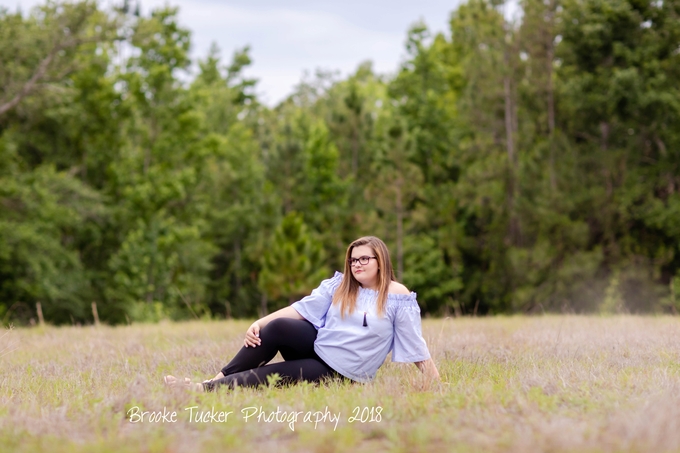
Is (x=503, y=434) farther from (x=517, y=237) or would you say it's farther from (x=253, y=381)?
(x=517, y=237)

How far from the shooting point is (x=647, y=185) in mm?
22969

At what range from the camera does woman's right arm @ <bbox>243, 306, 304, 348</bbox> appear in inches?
185

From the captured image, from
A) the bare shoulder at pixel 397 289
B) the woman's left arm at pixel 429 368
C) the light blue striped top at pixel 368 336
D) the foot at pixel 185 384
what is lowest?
the foot at pixel 185 384

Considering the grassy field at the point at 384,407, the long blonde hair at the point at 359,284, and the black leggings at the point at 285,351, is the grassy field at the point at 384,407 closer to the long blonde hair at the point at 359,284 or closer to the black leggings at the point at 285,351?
the black leggings at the point at 285,351

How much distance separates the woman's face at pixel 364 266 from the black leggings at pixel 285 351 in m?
0.53

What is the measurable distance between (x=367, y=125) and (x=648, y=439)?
3056 centimetres

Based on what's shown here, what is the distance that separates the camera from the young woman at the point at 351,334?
15.3 ft

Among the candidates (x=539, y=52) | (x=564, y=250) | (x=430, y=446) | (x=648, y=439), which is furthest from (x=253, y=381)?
(x=539, y=52)

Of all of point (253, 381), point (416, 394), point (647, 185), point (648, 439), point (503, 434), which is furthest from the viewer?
point (647, 185)

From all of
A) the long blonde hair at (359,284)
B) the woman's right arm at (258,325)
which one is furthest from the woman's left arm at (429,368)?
the woman's right arm at (258,325)

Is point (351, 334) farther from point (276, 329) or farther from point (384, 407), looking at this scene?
point (384, 407)

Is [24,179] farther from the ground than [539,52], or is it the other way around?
[539,52]

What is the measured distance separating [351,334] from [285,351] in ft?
1.71

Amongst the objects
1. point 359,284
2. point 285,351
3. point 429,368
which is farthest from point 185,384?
point 429,368
